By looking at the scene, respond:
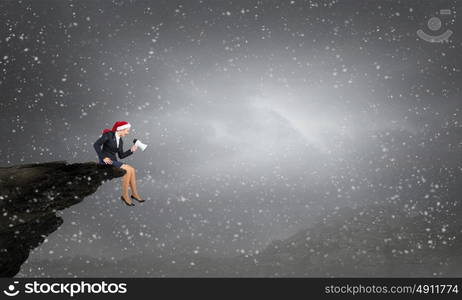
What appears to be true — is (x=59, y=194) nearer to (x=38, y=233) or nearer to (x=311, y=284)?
(x=38, y=233)

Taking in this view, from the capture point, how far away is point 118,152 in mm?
13336

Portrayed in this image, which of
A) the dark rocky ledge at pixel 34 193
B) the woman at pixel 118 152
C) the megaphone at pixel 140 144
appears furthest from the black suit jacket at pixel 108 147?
the dark rocky ledge at pixel 34 193

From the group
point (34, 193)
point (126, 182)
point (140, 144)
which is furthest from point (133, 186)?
point (34, 193)

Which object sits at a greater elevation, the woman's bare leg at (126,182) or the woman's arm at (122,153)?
the woman's arm at (122,153)

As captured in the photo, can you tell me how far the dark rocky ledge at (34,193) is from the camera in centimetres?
1462

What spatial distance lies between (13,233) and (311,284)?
37.4 feet

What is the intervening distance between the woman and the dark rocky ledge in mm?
879

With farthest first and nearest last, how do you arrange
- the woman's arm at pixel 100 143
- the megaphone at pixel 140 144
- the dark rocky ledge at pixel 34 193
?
the dark rocky ledge at pixel 34 193
the woman's arm at pixel 100 143
the megaphone at pixel 140 144

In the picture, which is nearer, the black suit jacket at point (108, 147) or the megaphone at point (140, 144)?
the megaphone at point (140, 144)

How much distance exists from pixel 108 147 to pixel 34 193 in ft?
13.4

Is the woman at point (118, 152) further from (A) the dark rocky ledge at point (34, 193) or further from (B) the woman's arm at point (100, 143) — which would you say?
(A) the dark rocky ledge at point (34, 193)

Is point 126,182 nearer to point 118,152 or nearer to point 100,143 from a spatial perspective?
point 118,152

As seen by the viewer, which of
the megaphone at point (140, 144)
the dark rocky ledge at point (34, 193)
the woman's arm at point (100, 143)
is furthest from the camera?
the dark rocky ledge at point (34, 193)

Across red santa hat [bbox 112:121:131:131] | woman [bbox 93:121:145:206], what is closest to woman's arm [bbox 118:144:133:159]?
woman [bbox 93:121:145:206]
